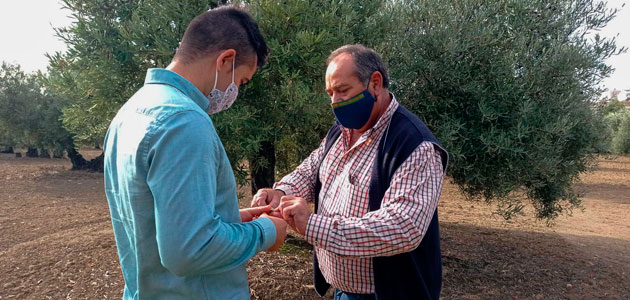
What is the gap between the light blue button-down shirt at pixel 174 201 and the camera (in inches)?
49.4

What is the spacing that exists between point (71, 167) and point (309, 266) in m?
14.8

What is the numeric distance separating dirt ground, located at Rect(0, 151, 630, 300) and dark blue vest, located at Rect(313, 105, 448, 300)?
2.70m

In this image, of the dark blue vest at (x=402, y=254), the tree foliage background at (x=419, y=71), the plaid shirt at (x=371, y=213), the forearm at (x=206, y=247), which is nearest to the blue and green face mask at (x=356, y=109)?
the plaid shirt at (x=371, y=213)

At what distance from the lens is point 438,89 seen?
5.07 metres

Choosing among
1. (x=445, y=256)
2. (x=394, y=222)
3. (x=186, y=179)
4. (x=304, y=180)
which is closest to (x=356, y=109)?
(x=304, y=180)

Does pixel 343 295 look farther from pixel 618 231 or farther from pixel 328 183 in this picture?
pixel 618 231

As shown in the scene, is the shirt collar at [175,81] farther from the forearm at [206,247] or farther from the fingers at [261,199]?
the fingers at [261,199]

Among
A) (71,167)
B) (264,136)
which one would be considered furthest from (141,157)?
(71,167)

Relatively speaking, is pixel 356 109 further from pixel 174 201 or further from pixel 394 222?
pixel 174 201

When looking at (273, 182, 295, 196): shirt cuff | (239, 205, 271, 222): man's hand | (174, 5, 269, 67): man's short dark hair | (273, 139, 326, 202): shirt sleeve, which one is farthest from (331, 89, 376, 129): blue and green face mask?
(174, 5, 269, 67): man's short dark hair

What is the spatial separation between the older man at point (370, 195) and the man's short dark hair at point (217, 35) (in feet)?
2.62

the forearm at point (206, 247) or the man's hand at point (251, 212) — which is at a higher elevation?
the forearm at point (206, 247)

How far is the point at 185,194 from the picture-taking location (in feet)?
4.08

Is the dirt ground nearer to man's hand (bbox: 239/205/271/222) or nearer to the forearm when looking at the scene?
man's hand (bbox: 239/205/271/222)
